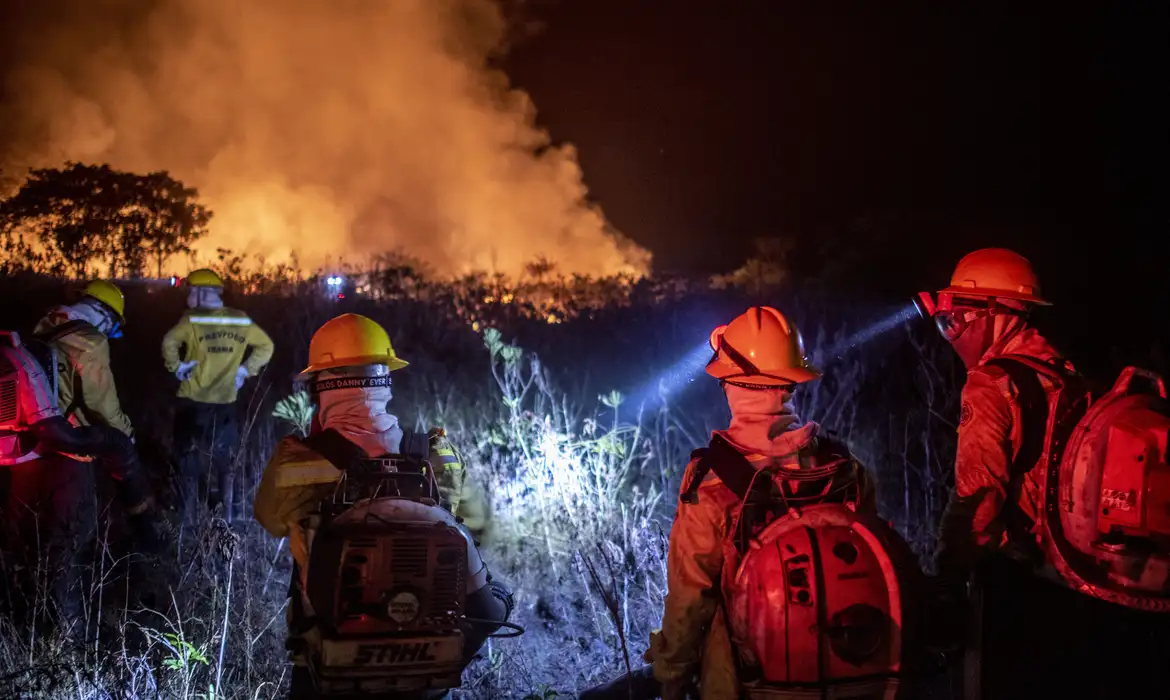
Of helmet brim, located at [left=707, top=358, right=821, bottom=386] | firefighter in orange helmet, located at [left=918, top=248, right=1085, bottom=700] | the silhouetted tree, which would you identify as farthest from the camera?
the silhouetted tree

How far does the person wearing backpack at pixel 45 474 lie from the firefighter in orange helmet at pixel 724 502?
10.4 ft

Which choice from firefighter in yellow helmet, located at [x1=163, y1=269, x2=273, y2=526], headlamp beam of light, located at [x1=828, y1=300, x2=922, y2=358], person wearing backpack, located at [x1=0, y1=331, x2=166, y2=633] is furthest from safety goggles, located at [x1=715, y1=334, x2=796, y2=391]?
headlamp beam of light, located at [x1=828, y1=300, x2=922, y2=358]

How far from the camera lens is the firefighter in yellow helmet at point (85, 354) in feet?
15.8

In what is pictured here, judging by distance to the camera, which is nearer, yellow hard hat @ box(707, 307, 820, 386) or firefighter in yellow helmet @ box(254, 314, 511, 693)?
yellow hard hat @ box(707, 307, 820, 386)

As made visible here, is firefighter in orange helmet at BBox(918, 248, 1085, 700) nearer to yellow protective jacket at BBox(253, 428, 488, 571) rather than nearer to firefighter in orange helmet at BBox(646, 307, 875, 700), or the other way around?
firefighter in orange helmet at BBox(646, 307, 875, 700)

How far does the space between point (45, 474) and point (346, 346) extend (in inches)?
95.7

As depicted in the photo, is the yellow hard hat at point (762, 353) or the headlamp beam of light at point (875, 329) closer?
the yellow hard hat at point (762, 353)

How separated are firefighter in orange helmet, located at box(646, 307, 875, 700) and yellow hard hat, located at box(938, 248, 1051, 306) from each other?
127 centimetres

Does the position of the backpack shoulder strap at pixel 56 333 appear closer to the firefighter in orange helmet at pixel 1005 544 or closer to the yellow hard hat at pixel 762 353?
the yellow hard hat at pixel 762 353

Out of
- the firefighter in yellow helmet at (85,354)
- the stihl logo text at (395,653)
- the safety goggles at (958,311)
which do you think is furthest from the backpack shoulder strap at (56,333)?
the safety goggles at (958,311)

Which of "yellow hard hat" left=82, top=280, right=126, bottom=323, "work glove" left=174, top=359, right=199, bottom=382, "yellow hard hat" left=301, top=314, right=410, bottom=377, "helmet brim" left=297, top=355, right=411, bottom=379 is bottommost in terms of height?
"helmet brim" left=297, top=355, right=411, bottom=379

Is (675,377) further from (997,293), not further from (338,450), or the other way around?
(338,450)

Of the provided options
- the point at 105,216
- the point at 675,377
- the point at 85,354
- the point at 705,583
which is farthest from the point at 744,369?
the point at 105,216

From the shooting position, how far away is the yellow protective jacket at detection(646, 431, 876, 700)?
7.83 feet
